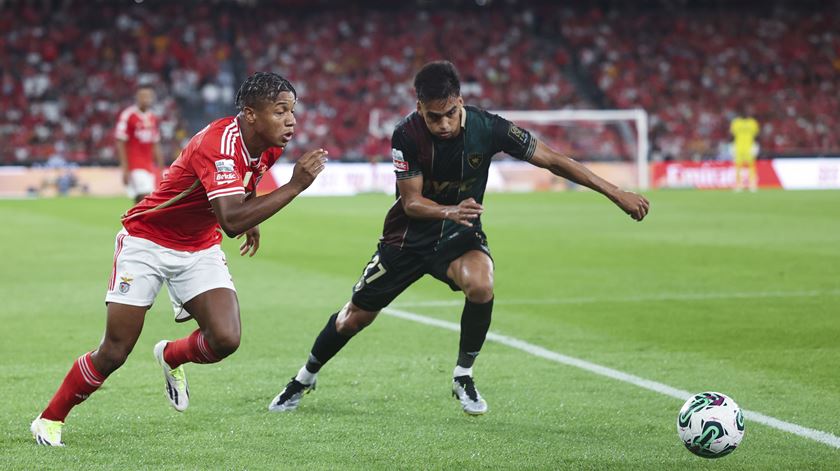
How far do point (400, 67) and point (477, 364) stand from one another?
115 ft

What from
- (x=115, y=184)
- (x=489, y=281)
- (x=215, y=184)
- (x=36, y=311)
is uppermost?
(x=215, y=184)

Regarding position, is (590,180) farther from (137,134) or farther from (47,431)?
(137,134)

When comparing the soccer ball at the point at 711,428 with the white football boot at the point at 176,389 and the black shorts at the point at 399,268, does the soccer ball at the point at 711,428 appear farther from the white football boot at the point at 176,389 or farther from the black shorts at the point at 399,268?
the white football boot at the point at 176,389

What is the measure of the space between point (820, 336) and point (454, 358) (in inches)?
117

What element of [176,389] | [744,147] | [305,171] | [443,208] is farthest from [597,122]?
[305,171]

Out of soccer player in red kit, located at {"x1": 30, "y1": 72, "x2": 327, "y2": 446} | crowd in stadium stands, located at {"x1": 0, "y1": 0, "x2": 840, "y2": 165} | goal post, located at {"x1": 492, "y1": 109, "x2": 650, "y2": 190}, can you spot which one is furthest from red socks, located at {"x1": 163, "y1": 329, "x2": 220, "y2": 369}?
crowd in stadium stands, located at {"x1": 0, "y1": 0, "x2": 840, "y2": 165}

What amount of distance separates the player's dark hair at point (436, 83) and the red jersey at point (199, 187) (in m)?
0.82

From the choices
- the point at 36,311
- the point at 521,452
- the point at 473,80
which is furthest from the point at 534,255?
the point at 473,80

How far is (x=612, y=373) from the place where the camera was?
24.0 ft

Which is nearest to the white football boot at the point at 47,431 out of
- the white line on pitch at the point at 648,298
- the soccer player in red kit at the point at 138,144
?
the white line on pitch at the point at 648,298

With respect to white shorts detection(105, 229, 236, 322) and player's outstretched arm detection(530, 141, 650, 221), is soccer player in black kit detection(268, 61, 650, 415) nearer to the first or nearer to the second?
player's outstretched arm detection(530, 141, 650, 221)

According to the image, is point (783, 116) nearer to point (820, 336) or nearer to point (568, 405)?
point (820, 336)

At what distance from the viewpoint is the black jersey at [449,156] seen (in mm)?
6238

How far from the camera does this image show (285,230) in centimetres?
2009
